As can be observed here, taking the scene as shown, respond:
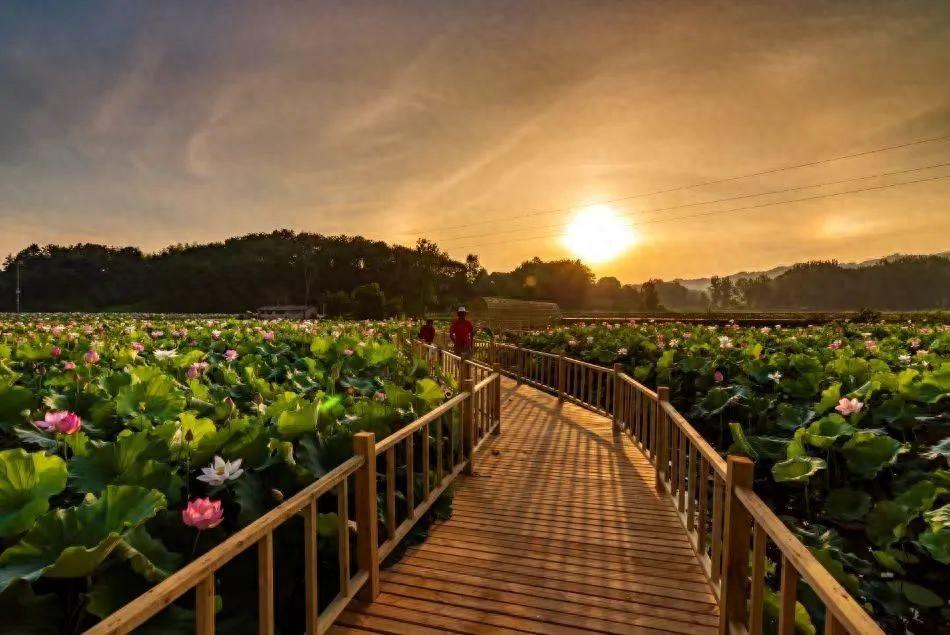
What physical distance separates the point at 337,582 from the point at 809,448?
14.7 feet

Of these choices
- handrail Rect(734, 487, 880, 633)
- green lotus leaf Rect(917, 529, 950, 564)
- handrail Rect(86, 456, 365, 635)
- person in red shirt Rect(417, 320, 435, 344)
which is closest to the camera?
handrail Rect(86, 456, 365, 635)

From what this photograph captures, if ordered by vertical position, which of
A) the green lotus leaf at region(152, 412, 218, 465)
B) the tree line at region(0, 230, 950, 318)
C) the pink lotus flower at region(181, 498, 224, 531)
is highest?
the tree line at region(0, 230, 950, 318)

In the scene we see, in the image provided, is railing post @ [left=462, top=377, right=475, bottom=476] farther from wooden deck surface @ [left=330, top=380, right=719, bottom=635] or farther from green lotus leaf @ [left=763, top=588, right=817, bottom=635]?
green lotus leaf @ [left=763, top=588, right=817, bottom=635]

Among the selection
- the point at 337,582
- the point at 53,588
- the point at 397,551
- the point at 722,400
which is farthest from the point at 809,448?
the point at 53,588

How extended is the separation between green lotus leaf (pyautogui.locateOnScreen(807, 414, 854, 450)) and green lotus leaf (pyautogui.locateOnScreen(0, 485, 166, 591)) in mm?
4622

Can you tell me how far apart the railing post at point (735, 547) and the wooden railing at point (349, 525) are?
186 centimetres

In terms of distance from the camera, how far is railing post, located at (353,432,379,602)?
270cm

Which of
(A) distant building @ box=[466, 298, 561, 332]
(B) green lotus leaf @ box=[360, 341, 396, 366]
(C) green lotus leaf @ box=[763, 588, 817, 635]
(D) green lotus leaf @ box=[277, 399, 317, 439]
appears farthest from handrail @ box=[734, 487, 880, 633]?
(A) distant building @ box=[466, 298, 561, 332]

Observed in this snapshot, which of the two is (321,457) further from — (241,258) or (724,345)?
(241,258)

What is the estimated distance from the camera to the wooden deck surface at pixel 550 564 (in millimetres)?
2740

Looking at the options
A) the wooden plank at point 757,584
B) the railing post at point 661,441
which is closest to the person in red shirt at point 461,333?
the railing post at point 661,441

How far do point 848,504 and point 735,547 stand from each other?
2.48m

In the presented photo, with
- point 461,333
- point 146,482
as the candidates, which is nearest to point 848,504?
point 146,482

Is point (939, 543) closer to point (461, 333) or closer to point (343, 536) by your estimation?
point (343, 536)
